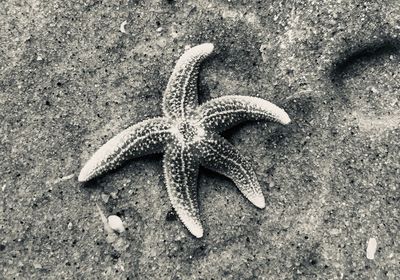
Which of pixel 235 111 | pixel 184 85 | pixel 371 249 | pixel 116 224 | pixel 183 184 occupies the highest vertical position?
pixel 184 85

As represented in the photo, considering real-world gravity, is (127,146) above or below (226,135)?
above

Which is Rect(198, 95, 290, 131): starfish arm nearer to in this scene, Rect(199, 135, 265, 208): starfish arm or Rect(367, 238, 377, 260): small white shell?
Rect(199, 135, 265, 208): starfish arm

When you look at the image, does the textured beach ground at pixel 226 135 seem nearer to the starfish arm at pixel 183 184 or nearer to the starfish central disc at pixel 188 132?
the starfish arm at pixel 183 184

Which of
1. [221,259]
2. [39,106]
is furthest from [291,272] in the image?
[39,106]

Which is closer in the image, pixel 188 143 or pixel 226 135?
pixel 188 143

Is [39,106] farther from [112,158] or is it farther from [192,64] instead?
[192,64]

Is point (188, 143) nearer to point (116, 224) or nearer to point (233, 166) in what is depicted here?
point (233, 166)

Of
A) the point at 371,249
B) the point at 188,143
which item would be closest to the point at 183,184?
the point at 188,143
